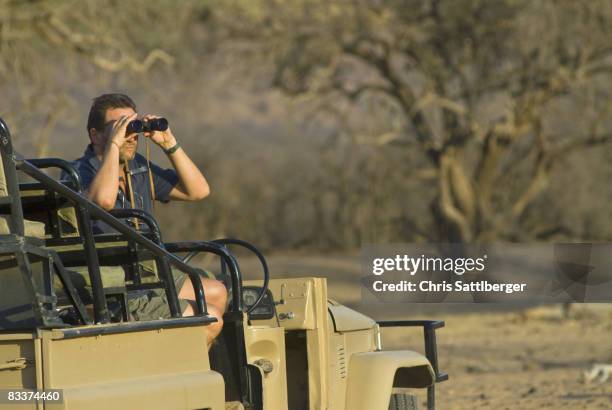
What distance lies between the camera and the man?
5.32m

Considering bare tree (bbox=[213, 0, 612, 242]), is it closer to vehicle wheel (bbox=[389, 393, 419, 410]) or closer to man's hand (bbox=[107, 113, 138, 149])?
vehicle wheel (bbox=[389, 393, 419, 410])

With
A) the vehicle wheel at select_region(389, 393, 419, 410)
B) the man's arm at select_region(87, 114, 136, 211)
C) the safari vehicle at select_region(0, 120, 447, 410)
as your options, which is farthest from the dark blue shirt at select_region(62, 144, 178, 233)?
the vehicle wheel at select_region(389, 393, 419, 410)

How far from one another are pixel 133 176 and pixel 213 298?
843mm

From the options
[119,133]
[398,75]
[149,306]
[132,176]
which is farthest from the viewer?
[398,75]

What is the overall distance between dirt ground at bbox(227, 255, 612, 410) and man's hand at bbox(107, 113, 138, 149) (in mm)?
4420

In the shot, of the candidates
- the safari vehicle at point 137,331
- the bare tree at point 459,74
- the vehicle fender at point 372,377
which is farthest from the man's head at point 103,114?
the bare tree at point 459,74

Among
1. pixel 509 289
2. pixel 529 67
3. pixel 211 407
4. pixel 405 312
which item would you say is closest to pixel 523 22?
pixel 529 67

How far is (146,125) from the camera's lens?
5.46 m

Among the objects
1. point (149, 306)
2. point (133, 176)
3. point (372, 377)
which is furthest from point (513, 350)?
point (149, 306)

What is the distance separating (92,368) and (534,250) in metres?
18.9

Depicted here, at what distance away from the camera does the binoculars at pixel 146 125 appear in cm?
543

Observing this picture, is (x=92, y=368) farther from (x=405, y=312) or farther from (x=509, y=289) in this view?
(x=405, y=312)

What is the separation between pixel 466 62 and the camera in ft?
81.5

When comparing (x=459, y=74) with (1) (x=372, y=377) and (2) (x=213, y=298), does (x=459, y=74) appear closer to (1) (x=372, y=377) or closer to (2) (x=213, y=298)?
(1) (x=372, y=377)
